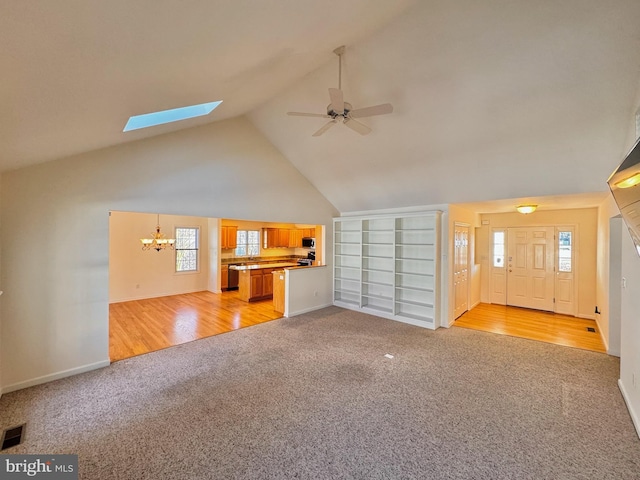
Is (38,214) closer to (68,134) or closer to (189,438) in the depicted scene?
(68,134)

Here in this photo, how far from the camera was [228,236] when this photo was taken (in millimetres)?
8273

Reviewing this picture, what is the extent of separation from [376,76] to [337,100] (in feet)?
2.80

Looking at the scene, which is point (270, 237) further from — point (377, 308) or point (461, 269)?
point (461, 269)

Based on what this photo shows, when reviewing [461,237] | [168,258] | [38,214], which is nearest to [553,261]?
[461,237]

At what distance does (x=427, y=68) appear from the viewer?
2.85m

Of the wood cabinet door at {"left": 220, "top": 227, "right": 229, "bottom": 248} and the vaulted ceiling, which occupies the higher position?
the vaulted ceiling

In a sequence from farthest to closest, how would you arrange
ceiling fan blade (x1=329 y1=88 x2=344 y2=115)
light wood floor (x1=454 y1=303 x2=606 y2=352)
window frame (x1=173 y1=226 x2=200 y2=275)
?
window frame (x1=173 y1=226 x2=200 y2=275), light wood floor (x1=454 y1=303 x2=606 y2=352), ceiling fan blade (x1=329 y1=88 x2=344 y2=115)

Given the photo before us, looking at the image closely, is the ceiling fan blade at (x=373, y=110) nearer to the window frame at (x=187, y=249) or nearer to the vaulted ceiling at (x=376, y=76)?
the vaulted ceiling at (x=376, y=76)

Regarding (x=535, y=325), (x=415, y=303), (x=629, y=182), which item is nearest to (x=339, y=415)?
(x=629, y=182)

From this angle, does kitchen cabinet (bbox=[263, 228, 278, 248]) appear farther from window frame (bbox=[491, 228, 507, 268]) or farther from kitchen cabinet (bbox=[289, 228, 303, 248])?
window frame (bbox=[491, 228, 507, 268])

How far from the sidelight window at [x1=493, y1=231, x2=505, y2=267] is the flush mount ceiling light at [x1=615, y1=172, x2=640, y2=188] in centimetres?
649

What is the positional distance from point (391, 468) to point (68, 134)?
3817mm

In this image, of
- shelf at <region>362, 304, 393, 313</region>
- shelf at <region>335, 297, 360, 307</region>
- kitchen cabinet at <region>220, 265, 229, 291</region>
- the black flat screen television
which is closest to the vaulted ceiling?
the black flat screen television

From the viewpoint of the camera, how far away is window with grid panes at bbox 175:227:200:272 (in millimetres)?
8094
